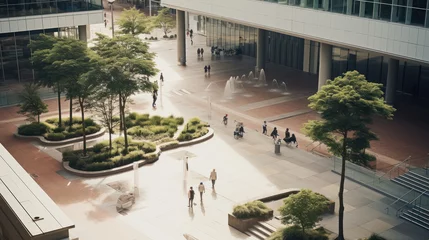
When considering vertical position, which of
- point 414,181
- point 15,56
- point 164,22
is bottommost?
point 414,181

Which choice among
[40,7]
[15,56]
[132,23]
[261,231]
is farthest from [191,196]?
[132,23]

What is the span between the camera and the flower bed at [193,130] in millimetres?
42106

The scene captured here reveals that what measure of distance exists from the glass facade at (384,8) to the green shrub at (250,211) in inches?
611

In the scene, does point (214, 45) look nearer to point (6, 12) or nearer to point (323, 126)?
point (6, 12)

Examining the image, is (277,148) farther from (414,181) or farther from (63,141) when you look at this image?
(63,141)

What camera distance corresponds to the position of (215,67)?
64.4m

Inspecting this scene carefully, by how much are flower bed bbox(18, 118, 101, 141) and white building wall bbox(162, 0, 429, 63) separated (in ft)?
52.7

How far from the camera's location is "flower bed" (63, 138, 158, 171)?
3731 cm

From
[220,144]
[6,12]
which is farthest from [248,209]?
[6,12]

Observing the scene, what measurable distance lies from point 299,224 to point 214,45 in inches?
1913

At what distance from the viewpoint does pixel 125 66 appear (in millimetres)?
38156

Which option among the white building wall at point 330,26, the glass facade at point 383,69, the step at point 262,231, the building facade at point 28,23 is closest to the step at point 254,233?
the step at point 262,231

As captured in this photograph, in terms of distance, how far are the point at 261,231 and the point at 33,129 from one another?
2084 centimetres

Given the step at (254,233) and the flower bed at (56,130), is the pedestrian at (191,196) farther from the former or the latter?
the flower bed at (56,130)
